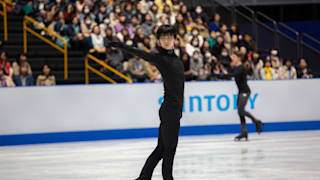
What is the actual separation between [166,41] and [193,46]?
1270cm

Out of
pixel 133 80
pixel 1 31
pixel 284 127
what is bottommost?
pixel 284 127

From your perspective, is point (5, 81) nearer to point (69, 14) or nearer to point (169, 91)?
point (69, 14)

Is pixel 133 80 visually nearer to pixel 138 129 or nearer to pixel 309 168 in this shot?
pixel 138 129

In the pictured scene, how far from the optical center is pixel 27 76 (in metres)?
16.2

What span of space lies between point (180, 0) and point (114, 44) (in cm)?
1610

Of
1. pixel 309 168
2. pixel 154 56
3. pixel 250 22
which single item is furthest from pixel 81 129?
pixel 250 22

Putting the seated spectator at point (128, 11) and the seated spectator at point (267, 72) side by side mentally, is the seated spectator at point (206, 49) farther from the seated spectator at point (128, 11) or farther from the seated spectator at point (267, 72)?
the seated spectator at point (128, 11)

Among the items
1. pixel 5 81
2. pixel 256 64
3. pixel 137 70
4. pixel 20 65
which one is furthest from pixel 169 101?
pixel 256 64

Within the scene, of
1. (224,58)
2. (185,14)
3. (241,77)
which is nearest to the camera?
(241,77)

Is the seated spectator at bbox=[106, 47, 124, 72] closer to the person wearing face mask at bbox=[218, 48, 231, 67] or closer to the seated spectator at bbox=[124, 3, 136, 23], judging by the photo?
the seated spectator at bbox=[124, 3, 136, 23]

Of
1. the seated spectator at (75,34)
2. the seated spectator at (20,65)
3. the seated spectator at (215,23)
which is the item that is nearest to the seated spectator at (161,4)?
the seated spectator at (215,23)

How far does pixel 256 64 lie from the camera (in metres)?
19.5

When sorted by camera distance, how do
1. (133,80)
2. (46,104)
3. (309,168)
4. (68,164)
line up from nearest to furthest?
(309,168), (68,164), (46,104), (133,80)

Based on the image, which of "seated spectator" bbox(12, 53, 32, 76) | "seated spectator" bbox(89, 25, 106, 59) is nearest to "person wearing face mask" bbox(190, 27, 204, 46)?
"seated spectator" bbox(89, 25, 106, 59)
